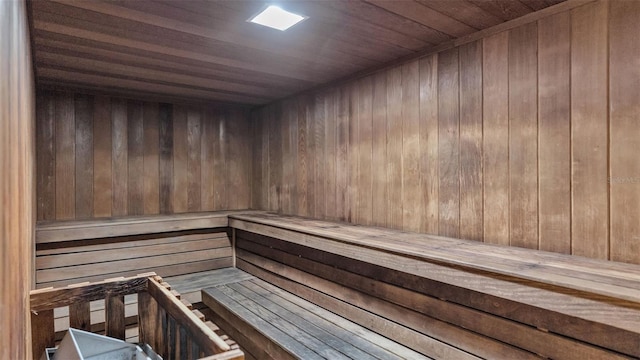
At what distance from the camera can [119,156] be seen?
2.96 meters

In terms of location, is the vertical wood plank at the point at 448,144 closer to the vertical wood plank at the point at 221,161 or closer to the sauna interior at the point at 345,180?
the sauna interior at the point at 345,180

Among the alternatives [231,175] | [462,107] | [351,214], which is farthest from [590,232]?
[231,175]

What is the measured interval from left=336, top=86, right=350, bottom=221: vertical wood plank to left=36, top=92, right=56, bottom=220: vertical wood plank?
2140 millimetres

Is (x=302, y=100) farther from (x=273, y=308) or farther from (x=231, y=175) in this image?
(x=273, y=308)

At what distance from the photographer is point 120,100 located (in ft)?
9.71

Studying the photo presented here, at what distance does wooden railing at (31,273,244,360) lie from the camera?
1.09m

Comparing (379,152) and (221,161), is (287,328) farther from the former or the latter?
(221,161)

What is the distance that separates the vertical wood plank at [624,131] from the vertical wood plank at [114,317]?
1876 mm

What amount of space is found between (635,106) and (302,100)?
2110mm

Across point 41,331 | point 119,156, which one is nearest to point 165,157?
point 119,156

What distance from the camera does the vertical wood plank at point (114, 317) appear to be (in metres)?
1.37

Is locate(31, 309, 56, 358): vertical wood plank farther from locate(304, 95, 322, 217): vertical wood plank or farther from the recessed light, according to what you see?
locate(304, 95, 322, 217): vertical wood plank

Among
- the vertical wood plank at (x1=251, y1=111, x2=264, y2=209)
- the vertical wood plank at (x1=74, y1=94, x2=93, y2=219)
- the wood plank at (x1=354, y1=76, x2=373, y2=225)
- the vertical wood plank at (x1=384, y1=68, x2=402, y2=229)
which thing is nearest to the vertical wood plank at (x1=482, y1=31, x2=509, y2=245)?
the vertical wood plank at (x1=384, y1=68, x2=402, y2=229)

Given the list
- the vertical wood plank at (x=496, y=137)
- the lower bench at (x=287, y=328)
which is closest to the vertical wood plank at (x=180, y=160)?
the lower bench at (x=287, y=328)
